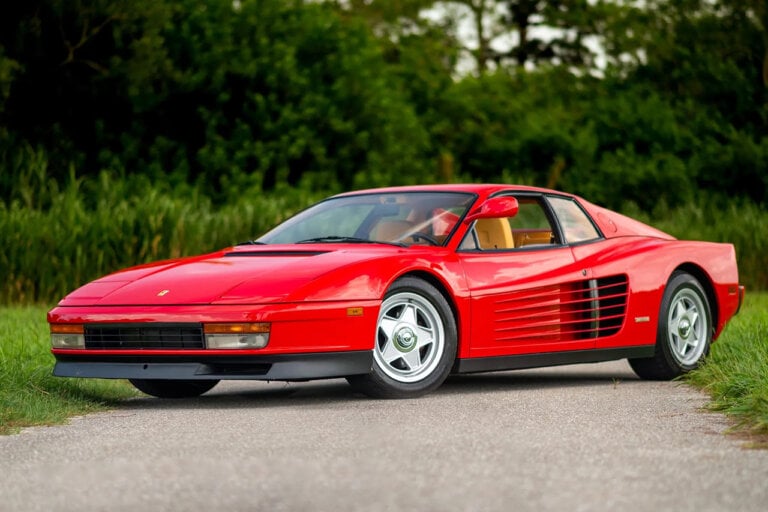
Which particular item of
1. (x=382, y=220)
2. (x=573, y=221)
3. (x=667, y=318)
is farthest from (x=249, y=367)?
(x=667, y=318)

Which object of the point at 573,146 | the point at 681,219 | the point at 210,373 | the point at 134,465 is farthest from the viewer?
the point at 573,146

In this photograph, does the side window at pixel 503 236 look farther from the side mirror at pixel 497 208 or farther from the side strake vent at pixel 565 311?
the side strake vent at pixel 565 311

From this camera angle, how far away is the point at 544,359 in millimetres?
9242

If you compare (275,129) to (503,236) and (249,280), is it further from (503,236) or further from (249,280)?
(249,280)

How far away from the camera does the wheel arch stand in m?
10.4

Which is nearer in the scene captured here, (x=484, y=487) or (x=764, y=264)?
(x=484, y=487)

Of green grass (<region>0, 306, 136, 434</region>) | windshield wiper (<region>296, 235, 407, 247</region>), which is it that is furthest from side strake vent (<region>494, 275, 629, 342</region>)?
green grass (<region>0, 306, 136, 434</region>)

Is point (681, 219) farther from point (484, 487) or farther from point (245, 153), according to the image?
point (484, 487)

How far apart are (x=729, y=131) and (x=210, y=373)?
29.6m

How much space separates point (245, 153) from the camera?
31.9m

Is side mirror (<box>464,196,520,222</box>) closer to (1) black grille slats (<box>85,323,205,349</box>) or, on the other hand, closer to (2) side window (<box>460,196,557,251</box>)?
(2) side window (<box>460,196,557,251</box>)

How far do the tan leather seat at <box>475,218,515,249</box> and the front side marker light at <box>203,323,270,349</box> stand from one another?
207 cm

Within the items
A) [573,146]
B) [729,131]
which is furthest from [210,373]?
[573,146]

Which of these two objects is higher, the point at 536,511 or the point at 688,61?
the point at 688,61
